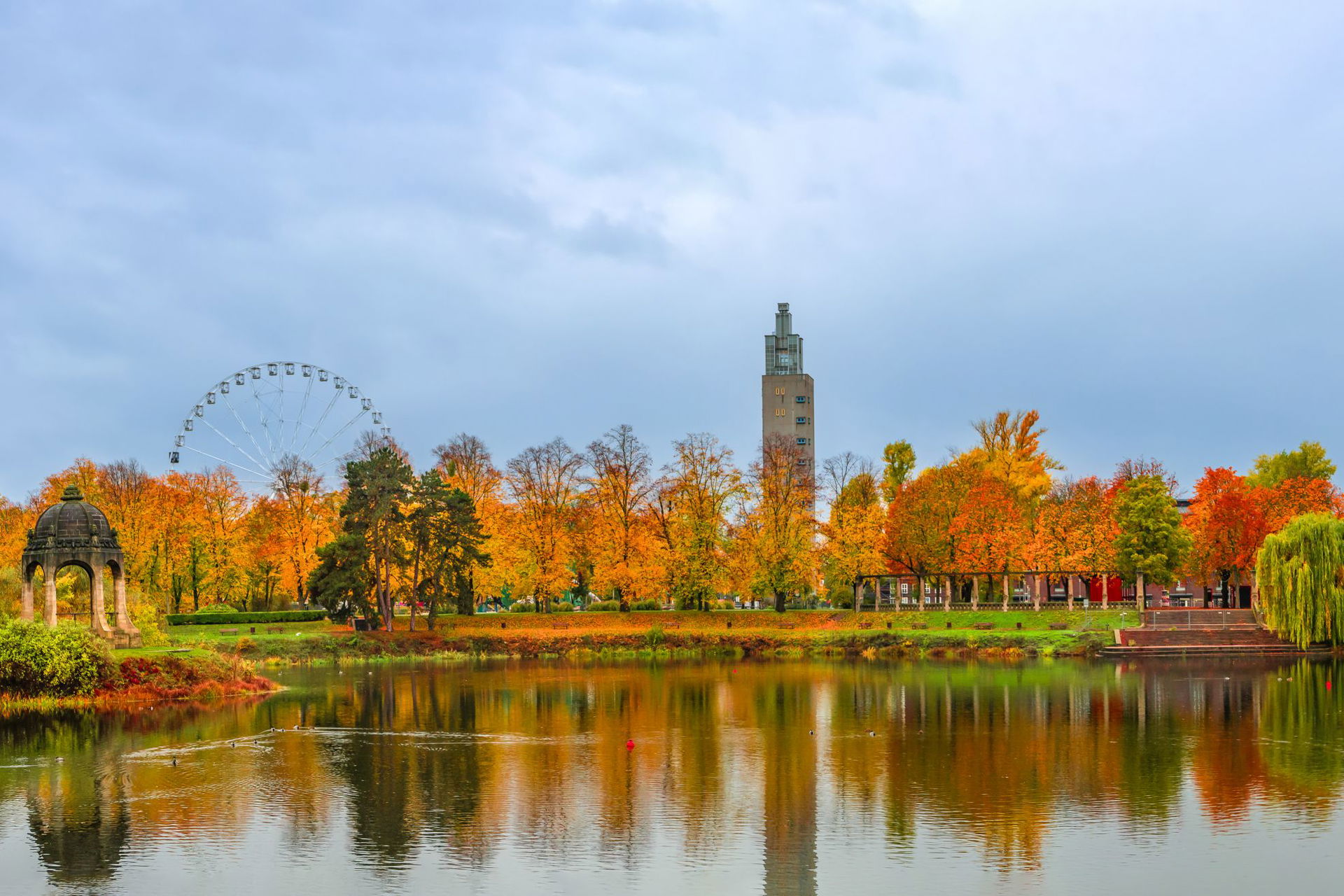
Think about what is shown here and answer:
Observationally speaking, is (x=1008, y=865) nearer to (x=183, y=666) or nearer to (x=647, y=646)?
(x=183, y=666)

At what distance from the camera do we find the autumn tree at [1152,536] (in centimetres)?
7894

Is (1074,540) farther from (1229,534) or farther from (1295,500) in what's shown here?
(1295,500)

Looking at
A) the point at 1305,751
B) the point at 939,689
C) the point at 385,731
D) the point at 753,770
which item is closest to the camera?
the point at 753,770

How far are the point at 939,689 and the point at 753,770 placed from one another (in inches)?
838

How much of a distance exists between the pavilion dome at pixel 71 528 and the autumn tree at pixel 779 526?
43.3 meters

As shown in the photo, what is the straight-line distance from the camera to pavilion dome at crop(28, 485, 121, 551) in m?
51.8

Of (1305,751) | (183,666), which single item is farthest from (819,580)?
(1305,751)

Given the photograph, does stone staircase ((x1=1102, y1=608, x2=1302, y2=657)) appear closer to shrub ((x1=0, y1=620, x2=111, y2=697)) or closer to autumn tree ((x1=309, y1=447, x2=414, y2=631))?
autumn tree ((x1=309, y1=447, x2=414, y2=631))

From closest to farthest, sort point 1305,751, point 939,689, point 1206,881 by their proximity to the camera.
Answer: point 1206,881, point 1305,751, point 939,689

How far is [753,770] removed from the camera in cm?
2978

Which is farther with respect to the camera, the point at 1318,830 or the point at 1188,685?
the point at 1188,685

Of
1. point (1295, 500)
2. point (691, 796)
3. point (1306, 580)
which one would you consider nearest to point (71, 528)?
point (691, 796)

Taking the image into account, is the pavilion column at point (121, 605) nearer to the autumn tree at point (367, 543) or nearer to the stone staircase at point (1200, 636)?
the autumn tree at point (367, 543)

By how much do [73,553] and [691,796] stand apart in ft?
117
